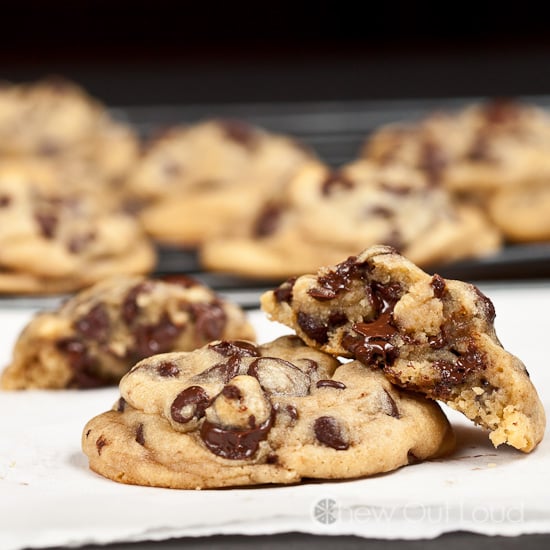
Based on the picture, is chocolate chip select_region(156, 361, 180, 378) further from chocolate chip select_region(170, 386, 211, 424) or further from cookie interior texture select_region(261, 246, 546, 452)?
cookie interior texture select_region(261, 246, 546, 452)

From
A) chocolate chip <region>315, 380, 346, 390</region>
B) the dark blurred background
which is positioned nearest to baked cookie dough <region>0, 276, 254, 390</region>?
chocolate chip <region>315, 380, 346, 390</region>

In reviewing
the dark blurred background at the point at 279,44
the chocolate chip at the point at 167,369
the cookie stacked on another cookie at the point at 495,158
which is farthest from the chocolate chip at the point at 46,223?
the dark blurred background at the point at 279,44

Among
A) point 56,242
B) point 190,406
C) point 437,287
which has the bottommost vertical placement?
point 190,406

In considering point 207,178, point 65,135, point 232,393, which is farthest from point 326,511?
point 65,135

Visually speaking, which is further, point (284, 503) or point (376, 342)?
point (376, 342)

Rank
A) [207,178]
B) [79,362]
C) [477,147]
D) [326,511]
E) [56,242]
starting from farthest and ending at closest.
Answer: [207,178] → [477,147] → [56,242] → [79,362] → [326,511]

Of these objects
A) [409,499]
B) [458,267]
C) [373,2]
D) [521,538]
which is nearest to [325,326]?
[409,499]

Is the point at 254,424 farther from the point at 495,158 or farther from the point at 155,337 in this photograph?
the point at 495,158

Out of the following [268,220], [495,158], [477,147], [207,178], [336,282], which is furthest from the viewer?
[207,178]
